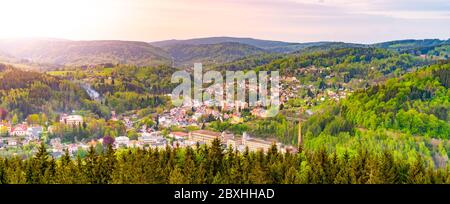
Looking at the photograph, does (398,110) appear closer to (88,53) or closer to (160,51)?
(88,53)

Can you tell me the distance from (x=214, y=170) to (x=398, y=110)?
1248cm

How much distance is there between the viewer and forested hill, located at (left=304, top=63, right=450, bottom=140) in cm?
1681

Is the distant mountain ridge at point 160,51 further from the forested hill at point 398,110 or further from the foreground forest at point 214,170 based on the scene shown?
the foreground forest at point 214,170

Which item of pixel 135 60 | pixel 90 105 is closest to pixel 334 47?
pixel 135 60

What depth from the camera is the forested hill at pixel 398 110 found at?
55.2 ft

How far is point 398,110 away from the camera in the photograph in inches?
710

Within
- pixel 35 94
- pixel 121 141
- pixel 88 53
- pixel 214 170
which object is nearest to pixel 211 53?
pixel 88 53

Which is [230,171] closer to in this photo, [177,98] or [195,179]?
[195,179]

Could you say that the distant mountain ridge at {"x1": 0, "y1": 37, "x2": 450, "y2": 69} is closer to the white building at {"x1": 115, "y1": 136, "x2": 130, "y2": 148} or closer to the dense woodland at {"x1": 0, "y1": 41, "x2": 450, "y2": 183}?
the dense woodland at {"x1": 0, "y1": 41, "x2": 450, "y2": 183}

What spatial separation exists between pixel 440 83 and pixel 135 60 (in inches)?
916

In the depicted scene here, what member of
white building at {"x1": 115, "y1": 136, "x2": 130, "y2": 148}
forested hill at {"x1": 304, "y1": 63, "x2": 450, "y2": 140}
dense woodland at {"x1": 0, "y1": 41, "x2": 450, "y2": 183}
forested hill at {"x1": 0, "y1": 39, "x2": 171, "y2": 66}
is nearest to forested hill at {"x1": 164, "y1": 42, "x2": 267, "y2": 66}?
forested hill at {"x1": 0, "y1": 39, "x2": 171, "y2": 66}

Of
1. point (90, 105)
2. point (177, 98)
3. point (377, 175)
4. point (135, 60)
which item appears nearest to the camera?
point (377, 175)
